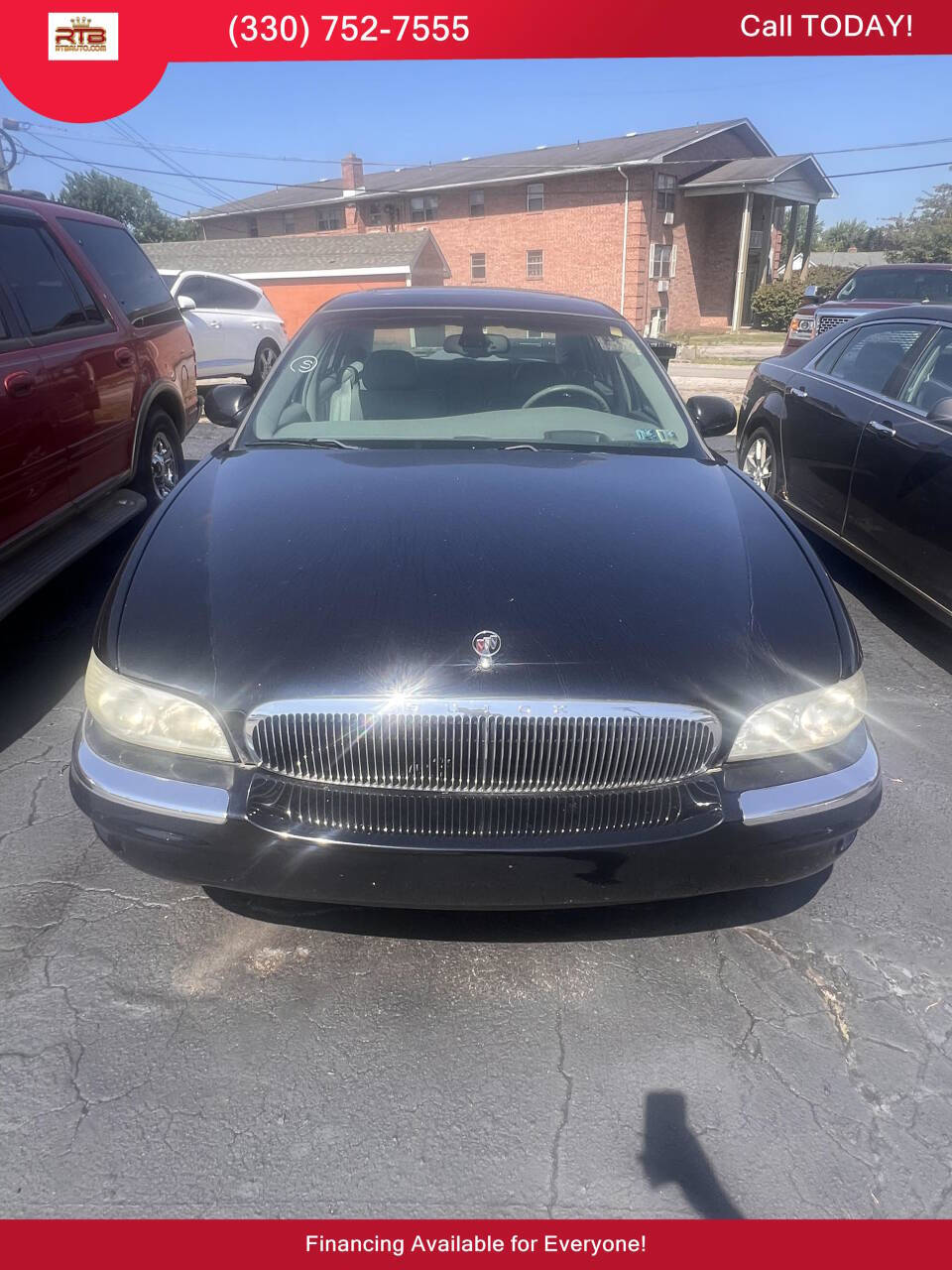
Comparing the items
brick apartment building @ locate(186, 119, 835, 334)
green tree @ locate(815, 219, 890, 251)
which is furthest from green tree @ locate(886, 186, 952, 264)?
brick apartment building @ locate(186, 119, 835, 334)

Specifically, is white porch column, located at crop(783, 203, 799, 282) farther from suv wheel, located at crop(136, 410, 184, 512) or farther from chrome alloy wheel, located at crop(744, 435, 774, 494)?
suv wheel, located at crop(136, 410, 184, 512)

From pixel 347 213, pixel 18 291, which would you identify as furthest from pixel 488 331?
pixel 347 213

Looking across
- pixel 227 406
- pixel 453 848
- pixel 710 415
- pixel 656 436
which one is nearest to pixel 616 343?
pixel 710 415

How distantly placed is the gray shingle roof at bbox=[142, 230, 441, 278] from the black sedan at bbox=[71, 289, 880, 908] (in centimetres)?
2905

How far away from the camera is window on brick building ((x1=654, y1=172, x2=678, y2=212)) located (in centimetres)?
3153

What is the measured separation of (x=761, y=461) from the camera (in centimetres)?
647

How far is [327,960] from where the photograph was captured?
2.43 meters

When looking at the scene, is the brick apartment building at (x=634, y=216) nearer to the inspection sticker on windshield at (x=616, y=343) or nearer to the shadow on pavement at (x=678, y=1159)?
the inspection sticker on windshield at (x=616, y=343)

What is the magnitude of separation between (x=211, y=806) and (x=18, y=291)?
11.0 ft

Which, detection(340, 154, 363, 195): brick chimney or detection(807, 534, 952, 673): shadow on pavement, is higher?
detection(340, 154, 363, 195): brick chimney

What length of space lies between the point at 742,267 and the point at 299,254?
1581 cm

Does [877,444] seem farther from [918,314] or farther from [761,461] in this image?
[761,461]
